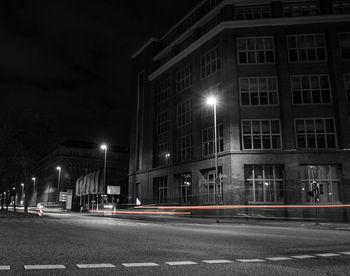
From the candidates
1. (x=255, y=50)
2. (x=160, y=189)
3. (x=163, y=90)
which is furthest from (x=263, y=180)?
(x=163, y=90)

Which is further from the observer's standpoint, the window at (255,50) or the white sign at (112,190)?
the white sign at (112,190)

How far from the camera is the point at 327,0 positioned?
118 ft

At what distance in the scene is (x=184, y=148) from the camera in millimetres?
42812

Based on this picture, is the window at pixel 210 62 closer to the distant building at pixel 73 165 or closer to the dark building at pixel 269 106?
the dark building at pixel 269 106

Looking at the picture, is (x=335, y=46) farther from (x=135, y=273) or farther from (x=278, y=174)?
(x=135, y=273)

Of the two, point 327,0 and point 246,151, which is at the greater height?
point 327,0

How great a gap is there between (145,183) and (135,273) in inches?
1740

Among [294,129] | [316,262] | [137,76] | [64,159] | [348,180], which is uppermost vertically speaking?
[137,76]

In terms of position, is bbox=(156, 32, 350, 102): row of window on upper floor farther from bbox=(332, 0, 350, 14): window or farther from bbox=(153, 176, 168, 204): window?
bbox=(153, 176, 168, 204): window

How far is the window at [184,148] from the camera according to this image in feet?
137

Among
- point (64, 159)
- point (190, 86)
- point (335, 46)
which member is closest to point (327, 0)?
point (335, 46)

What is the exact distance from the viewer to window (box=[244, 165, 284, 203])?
32.3 meters

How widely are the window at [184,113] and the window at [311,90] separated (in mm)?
13244

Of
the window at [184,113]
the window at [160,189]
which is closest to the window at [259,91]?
the window at [184,113]
